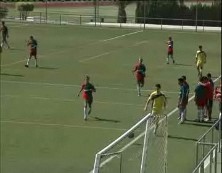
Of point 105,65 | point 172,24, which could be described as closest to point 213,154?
point 105,65

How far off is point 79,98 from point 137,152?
1809cm

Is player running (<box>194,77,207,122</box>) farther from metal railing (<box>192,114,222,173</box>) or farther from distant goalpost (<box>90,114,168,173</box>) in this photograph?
distant goalpost (<box>90,114,168,173</box>)

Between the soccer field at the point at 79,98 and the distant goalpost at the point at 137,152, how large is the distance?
0.96ft

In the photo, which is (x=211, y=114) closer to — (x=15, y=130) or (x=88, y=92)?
(x=88, y=92)

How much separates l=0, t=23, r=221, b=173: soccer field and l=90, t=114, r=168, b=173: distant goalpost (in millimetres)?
293

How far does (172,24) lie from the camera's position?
2781 inches

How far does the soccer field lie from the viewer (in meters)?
17.4

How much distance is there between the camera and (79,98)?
26359mm

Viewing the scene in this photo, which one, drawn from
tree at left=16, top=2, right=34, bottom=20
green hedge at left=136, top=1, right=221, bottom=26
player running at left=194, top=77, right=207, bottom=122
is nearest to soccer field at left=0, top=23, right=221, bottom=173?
player running at left=194, top=77, right=207, bottom=122

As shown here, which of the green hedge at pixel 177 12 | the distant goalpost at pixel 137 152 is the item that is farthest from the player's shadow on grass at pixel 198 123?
the green hedge at pixel 177 12

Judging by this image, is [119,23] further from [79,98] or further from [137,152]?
[137,152]

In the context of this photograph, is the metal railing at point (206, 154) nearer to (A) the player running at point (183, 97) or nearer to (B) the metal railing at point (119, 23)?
(A) the player running at point (183, 97)

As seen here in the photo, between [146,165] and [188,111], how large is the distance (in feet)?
50.2

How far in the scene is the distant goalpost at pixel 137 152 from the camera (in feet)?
23.1
